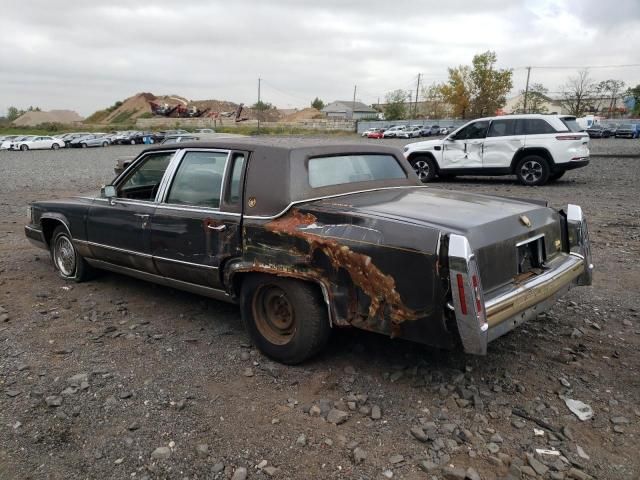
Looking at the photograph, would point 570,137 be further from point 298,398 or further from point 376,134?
point 376,134

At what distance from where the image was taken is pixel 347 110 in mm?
116438

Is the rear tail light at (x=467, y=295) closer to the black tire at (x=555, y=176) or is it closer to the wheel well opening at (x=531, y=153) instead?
the wheel well opening at (x=531, y=153)

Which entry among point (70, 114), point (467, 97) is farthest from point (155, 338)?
point (70, 114)

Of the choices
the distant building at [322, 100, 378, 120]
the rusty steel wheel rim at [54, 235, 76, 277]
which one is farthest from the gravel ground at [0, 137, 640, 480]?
the distant building at [322, 100, 378, 120]

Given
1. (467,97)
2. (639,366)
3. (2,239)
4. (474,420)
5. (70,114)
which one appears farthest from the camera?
(70,114)

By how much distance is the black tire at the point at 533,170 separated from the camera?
40.9 ft

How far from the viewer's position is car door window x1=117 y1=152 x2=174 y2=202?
4637mm

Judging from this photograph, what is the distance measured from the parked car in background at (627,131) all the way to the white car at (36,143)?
4543 centimetres

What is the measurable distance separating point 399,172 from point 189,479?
3.10 metres

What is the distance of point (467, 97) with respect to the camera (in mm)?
67375

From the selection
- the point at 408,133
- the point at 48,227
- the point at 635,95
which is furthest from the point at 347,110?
the point at 48,227

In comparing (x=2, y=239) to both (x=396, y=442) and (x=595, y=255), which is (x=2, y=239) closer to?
(x=396, y=442)

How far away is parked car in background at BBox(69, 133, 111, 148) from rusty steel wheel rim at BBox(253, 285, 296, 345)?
147ft

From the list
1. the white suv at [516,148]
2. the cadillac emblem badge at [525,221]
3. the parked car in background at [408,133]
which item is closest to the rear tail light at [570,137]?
the white suv at [516,148]
